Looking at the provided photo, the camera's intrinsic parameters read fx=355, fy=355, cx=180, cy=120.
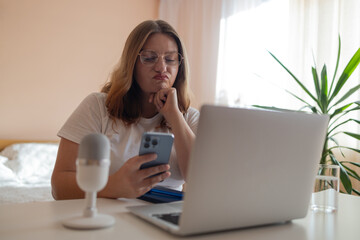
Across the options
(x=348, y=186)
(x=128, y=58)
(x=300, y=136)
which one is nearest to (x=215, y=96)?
(x=348, y=186)

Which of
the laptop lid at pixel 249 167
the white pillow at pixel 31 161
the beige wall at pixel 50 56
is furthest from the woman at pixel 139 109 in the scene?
the beige wall at pixel 50 56

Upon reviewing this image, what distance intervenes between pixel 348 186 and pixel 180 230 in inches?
61.3

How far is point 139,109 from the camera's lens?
1528mm

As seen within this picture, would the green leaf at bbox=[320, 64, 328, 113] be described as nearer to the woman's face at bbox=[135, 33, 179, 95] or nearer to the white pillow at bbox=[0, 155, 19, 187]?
the woman's face at bbox=[135, 33, 179, 95]

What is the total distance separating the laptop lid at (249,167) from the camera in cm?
64

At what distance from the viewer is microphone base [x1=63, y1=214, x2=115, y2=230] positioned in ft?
2.25

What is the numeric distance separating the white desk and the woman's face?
653mm

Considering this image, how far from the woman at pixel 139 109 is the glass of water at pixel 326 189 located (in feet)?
1.67

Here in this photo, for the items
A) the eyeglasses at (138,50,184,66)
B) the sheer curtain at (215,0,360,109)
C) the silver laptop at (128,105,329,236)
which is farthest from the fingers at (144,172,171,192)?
the sheer curtain at (215,0,360,109)

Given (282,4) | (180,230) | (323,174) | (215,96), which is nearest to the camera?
(180,230)

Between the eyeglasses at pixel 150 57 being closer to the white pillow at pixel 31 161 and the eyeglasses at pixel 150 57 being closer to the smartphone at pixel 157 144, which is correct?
the smartphone at pixel 157 144

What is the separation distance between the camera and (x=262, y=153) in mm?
713

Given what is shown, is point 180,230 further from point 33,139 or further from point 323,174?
point 33,139

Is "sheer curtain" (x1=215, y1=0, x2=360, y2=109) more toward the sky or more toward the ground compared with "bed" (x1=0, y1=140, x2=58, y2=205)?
more toward the sky
